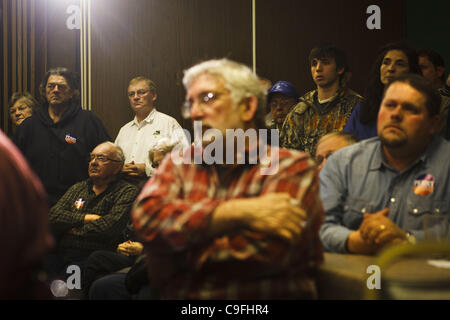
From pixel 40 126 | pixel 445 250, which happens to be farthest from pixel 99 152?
pixel 445 250

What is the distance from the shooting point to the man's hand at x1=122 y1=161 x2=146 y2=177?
3090mm

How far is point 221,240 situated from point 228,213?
81 millimetres

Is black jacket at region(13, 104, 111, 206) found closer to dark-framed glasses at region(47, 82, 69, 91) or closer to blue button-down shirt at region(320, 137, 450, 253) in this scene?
dark-framed glasses at region(47, 82, 69, 91)

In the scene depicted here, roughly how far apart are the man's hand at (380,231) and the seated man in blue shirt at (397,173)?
6 centimetres

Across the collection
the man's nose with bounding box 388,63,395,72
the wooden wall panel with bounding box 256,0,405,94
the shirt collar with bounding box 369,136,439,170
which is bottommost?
the shirt collar with bounding box 369,136,439,170

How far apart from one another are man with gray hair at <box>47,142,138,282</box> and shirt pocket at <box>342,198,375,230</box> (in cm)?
134

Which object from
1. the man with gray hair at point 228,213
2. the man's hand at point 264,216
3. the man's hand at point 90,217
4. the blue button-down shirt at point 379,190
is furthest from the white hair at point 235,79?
the man's hand at point 90,217

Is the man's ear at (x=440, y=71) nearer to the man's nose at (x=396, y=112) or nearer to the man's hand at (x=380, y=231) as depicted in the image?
the man's nose at (x=396, y=112)

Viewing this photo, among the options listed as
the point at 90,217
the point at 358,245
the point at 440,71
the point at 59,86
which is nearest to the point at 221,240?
the point at 358,245

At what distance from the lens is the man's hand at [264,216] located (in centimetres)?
130

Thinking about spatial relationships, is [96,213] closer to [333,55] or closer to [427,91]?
[333,55]

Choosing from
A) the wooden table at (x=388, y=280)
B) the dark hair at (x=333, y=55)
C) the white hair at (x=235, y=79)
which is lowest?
the wooden table at (x=388, y=280)

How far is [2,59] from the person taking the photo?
3.86m

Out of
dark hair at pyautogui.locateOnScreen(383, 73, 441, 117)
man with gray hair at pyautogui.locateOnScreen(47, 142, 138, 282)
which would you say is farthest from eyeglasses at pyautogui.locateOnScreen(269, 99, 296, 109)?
dark hair at pyautogui.locateOnScreen(383, 73, 441, 117)
